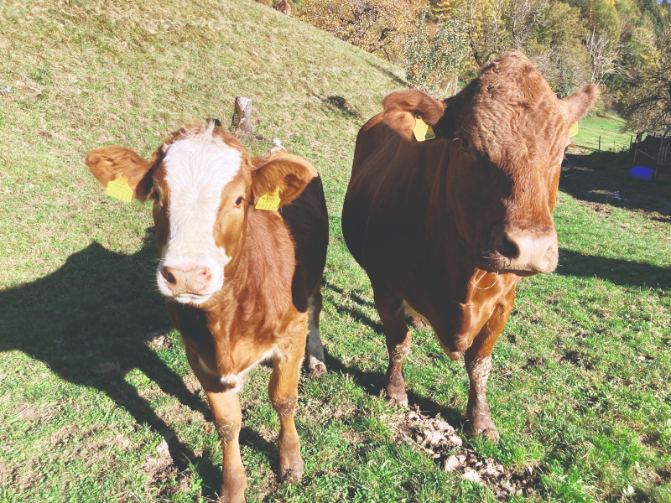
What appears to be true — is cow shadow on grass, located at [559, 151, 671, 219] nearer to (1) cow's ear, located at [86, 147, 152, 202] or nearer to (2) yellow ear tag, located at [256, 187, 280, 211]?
(2) yellow ear tag, located at [256, 187, 280, 211]

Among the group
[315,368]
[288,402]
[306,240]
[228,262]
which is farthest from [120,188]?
[315,368]

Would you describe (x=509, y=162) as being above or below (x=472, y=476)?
above

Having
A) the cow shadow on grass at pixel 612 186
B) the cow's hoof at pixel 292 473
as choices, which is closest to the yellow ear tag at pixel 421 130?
the cow's hoof at pixel 292 473

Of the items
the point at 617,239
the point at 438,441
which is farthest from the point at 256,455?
the point at 617,239

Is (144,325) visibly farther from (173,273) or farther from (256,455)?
(173,273)

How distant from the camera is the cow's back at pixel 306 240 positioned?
130 inches

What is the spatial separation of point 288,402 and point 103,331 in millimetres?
2979

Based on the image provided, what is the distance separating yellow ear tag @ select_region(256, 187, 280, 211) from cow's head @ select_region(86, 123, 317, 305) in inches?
1.3

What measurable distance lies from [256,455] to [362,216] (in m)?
2.55

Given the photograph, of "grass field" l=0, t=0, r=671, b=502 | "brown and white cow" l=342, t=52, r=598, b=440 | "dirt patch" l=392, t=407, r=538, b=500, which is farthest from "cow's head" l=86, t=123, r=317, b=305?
"dirt patch" l=392, t=407, r=538, b=500

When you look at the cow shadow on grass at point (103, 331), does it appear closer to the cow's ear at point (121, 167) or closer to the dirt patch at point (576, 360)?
the cow's ear at point (121, 167)

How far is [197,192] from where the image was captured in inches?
85.7

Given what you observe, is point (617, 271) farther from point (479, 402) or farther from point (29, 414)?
point (29, 414)

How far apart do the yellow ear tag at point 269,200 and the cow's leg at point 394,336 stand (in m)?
1.50
